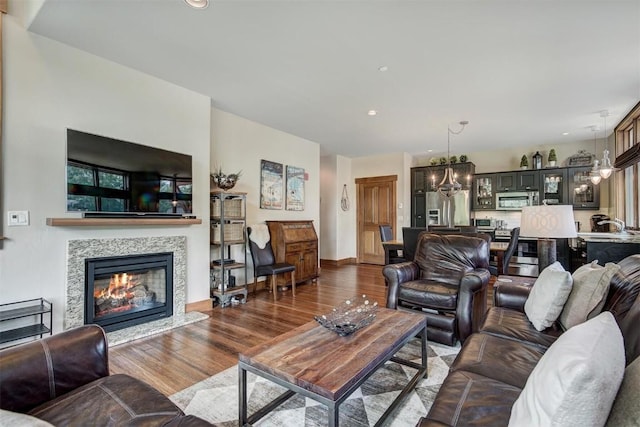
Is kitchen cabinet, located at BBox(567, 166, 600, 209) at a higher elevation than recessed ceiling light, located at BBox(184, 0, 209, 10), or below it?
below

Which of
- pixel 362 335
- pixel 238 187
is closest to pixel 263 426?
pixel 362 335

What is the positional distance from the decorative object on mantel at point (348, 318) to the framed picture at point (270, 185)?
3.13 metres

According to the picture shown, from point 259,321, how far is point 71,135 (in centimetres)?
250

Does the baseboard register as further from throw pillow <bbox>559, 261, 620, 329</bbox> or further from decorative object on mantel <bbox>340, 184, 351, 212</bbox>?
throw pillow <bbox>559, 261, 620, 329</bbox>

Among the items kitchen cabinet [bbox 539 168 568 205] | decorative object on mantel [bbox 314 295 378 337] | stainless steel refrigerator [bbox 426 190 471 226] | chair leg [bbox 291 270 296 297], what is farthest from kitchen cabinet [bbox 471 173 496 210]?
decorative object on mantel [bbox 314 295 378 337]

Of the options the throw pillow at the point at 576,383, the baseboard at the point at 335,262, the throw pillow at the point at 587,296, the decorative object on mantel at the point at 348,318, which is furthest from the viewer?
the baseboard at the point at 335,262

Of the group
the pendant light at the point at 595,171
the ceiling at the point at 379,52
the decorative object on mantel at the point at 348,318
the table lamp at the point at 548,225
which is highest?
the ceiling at the point at 379,52

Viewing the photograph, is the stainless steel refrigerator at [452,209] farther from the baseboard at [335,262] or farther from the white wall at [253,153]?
the white wall at [253,153]

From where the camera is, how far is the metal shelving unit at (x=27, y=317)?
2320mm

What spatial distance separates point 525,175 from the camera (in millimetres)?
6430

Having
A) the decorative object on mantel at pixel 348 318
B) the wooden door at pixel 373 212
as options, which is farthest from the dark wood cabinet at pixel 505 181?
the decorative object on mantel at pixel 348 318

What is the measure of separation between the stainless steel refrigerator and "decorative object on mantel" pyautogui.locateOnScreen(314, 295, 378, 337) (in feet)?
17.1

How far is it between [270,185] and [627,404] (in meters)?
4.82

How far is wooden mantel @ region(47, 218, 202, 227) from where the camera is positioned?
2607 mm
